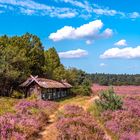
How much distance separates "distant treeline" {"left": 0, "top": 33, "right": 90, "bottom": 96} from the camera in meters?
61.1

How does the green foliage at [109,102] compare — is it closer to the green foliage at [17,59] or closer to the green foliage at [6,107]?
the green foliage at [6,107]

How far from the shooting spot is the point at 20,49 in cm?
7194

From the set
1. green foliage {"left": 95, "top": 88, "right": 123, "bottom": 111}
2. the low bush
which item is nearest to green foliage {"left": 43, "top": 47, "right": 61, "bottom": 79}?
the low bush

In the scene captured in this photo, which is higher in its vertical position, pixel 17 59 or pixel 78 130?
pixel 17 59

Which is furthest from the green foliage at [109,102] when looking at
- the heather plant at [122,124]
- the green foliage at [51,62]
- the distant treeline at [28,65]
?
the green foliage at [51,62]

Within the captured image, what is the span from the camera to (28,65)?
70.2m

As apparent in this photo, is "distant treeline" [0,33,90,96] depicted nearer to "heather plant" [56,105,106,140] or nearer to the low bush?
the low bush

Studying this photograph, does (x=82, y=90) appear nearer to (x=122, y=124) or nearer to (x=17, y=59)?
(x=17, y=59)

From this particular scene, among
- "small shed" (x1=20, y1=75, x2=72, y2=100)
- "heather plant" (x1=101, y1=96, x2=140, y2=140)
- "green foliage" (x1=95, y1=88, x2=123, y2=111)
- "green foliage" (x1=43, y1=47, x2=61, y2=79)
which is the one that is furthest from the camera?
"green foliage" (x1=43, y1=47, x2=61, y2=79)

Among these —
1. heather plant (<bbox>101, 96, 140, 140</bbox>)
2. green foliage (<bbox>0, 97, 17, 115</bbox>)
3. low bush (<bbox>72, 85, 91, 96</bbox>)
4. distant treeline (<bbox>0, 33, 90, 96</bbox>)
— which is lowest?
heather plant (<bbox>101, 96, 140, 140</bbox>)

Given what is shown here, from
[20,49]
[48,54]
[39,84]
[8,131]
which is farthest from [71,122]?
[48,54]

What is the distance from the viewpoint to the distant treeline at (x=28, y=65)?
61062 mm

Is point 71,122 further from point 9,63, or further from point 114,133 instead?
point 9,63

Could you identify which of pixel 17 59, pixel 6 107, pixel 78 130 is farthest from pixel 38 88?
pixel 78 130
